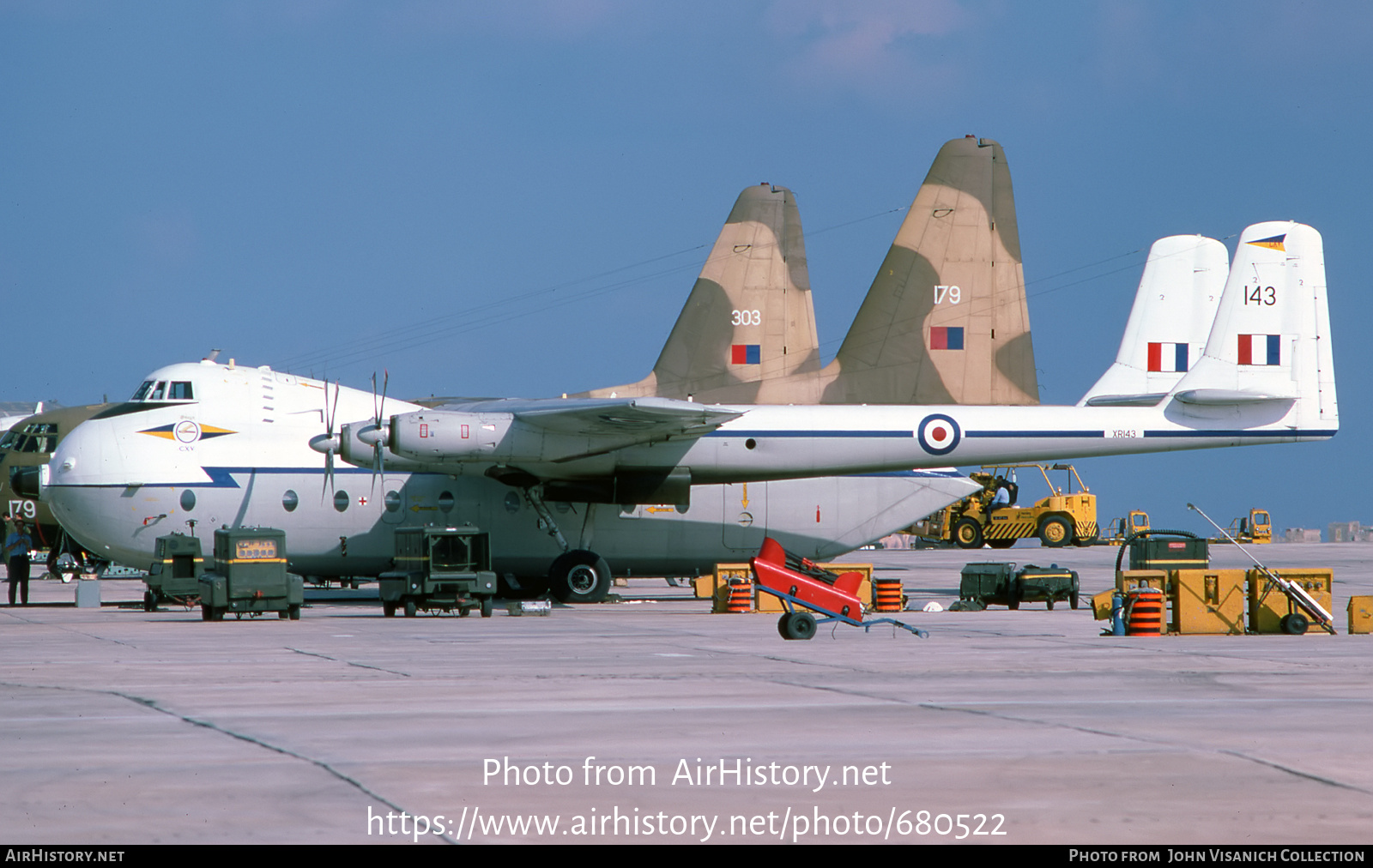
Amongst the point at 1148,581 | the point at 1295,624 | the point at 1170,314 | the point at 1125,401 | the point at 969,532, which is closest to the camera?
the point at 1295,624

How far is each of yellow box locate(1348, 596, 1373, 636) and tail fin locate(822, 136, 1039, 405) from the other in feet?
34.1

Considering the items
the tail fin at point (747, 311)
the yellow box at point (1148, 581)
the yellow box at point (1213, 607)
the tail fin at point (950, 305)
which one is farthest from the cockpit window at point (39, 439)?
the yellow box at point (1213, 607)

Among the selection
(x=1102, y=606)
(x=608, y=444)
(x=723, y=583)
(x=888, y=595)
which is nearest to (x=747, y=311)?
(x=608, y=444)

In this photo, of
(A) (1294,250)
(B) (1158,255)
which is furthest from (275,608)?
(B) (1158,255)

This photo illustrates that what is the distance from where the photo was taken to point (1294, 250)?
2852 centimetres

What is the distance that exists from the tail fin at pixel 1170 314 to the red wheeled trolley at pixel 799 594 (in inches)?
758

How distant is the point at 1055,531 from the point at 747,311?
2540 centimetres

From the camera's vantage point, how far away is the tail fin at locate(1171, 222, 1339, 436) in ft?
93.6

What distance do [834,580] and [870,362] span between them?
1090 centimetres

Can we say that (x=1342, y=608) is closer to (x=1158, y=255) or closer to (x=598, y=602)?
(x=598, y=602)

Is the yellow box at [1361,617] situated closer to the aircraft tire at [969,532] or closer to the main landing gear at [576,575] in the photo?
the main landing gear at [576,575]

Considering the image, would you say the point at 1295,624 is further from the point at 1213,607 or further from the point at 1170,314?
the point at 1170,314

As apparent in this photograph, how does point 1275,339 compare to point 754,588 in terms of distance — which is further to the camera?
point 1275,339

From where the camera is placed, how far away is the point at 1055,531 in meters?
56.7
